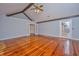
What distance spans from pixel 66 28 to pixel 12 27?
0.83 meters

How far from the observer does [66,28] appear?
7.35 feet

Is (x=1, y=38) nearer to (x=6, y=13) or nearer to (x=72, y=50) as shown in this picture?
(x=6, y=13)

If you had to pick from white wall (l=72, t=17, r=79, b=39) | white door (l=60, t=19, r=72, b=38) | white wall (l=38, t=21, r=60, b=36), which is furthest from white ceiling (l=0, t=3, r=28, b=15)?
white wall (l=72, t=17, r=79, b=39)

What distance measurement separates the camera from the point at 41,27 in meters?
2.25

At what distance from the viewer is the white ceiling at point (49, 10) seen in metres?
2.16

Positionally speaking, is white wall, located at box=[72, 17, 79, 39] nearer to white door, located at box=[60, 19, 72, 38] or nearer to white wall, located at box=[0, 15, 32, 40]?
white door, located at box=[60, 19, 72, 38]

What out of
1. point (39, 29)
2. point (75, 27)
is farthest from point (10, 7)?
point (75, 27)

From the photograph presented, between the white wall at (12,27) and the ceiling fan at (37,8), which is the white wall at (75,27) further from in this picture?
the white wall at (12,27)

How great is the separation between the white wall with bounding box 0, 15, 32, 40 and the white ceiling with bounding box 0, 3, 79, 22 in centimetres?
8

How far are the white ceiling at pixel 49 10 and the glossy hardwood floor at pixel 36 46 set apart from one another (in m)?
0.33

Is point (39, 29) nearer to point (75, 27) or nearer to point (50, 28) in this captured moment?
point (50, 28)

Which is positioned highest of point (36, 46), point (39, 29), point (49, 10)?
point (49, 10)

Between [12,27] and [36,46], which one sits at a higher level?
[12,27]

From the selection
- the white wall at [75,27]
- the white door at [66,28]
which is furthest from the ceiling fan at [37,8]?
the white wall at [75,27]
